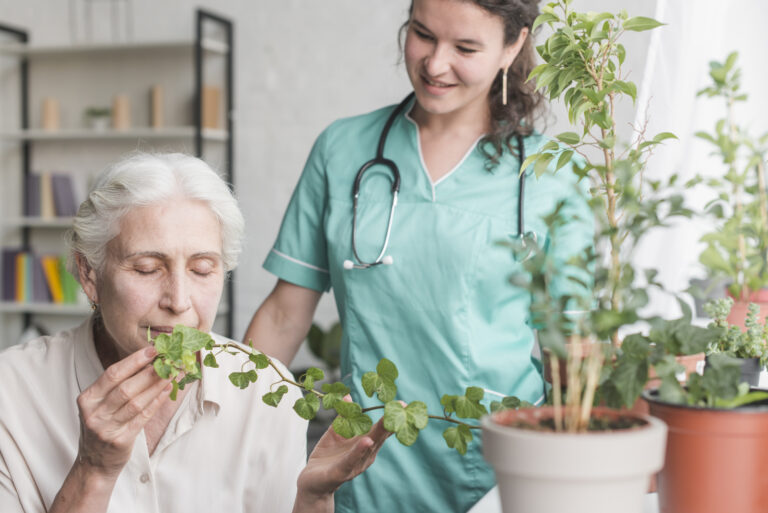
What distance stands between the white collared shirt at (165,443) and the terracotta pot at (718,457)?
2.77ft

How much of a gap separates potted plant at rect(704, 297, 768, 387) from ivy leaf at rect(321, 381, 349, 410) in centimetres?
47

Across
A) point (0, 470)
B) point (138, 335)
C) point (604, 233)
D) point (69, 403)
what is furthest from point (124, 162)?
point (604, 233)

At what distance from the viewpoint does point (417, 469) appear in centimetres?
157

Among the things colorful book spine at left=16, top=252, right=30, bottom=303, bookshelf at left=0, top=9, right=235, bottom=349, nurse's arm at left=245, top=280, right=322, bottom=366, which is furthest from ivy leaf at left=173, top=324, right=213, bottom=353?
colorful book spine at left=16, top=252, right=30, bottom=303

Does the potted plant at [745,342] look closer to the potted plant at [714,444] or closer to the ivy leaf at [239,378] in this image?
the potted plant at [714,444]

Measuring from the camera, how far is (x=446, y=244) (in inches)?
62.4

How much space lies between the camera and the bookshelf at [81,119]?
169 inches

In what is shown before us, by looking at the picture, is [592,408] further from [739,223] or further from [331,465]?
[739,223]

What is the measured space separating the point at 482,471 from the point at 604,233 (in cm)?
98

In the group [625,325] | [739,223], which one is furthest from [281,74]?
[625,325]

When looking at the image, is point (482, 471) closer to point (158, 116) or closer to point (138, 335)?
point (138, 335)

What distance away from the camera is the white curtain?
63.4 inches

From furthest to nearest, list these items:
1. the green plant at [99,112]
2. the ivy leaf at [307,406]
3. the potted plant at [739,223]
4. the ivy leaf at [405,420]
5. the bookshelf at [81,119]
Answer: the green plant at [99,112] → the bookshelf at [81,119] → the potted plant at [739,223] → the ivy leaf at [307,406] → the ivy leaf at [405,420]

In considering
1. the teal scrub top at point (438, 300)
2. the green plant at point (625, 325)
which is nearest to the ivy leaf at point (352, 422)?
the green plant at point (625, 325)
